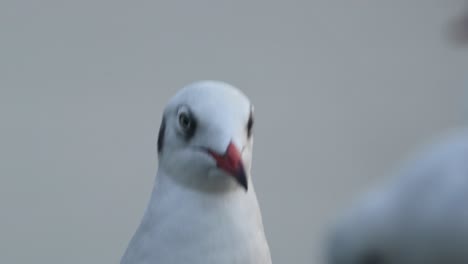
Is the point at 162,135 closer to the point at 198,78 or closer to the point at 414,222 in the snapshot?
the point at 414,222

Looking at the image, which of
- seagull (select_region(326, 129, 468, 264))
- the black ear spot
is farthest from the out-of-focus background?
seagull (select_region(326, 129, 468, 264))

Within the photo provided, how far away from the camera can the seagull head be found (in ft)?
2.30

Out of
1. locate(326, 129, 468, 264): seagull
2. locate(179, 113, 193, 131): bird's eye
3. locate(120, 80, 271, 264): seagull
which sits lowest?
locate(120, 80, 271, 264): seagull

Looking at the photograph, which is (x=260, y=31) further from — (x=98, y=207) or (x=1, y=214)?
(x=1, y=214)

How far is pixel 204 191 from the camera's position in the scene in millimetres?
740

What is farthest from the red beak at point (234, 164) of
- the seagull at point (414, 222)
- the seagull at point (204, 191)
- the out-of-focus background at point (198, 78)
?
the out-of-focus background at point (198, 78)

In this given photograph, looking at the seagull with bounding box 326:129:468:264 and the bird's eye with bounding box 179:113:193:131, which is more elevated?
the seagull with bounding box 326:129:468:264

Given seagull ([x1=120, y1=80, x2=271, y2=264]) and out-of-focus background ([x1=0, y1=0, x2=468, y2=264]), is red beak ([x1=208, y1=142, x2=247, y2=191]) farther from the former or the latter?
out-of-focus background ([x1=0, y1=0, x2=468, y2=264])

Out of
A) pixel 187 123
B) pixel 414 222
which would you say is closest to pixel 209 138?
pixel 187 123

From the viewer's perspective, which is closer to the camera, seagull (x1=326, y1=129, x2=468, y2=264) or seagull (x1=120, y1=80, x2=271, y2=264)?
seagull (x1=326, y1=129, x2=468, y2=264)

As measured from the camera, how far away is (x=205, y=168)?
723mm

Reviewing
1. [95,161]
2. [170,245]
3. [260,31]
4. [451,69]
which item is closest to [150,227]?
[170,245]

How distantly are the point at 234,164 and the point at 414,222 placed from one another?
37 centimetres

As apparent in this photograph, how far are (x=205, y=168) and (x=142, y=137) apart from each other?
0.69m
